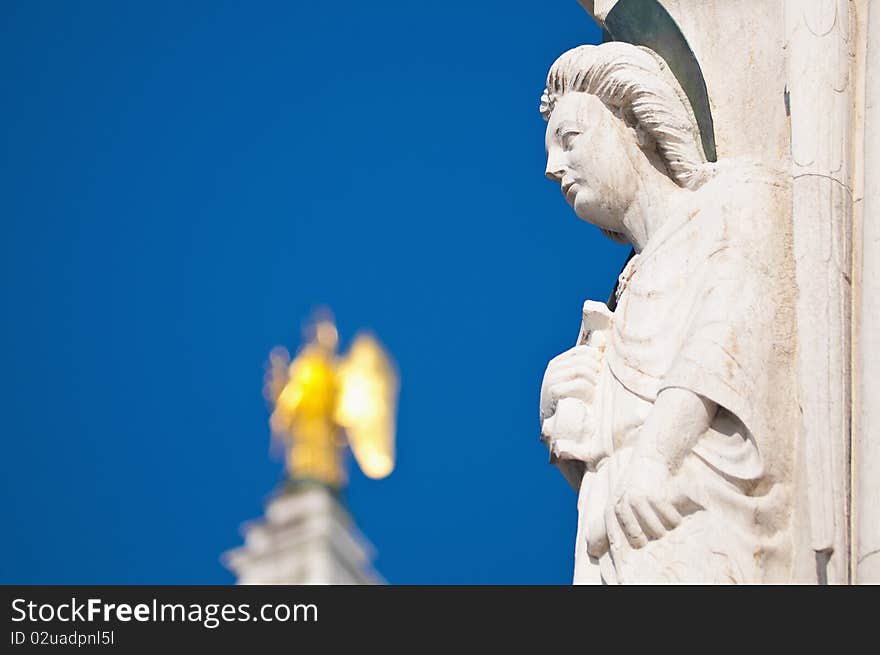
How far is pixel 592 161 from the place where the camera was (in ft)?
29.1

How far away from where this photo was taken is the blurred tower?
70938 millimetres

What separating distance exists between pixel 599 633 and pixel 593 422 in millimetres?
1145

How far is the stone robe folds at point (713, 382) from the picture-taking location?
25.7ft

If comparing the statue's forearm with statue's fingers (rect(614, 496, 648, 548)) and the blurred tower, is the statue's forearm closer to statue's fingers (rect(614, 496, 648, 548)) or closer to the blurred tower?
statue's fingers (rect(614, 496, 648, 548))

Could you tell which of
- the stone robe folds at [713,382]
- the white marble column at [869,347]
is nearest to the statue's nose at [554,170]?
the stone robe folds at [713,382]

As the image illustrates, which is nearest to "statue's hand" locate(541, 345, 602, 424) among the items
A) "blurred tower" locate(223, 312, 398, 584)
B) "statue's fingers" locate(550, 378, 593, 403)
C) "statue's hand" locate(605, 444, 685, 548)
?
"statue's fingers" locate(550, 378, 593, 403)

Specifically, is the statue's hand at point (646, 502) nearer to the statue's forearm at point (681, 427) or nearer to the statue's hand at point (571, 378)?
the statue's forearm at point (681, 427)

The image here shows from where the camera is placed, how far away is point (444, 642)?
773 centimetres

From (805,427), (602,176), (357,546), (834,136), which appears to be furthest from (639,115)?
(357,546)

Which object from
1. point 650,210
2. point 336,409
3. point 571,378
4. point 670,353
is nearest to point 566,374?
point 571,378

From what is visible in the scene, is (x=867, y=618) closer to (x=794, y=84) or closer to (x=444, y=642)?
(x=444, y=642)

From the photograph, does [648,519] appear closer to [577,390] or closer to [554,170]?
[577,390]

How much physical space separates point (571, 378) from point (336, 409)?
70.0 metres

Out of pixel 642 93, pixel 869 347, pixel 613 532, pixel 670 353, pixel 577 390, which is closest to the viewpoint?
pixel 869 347
